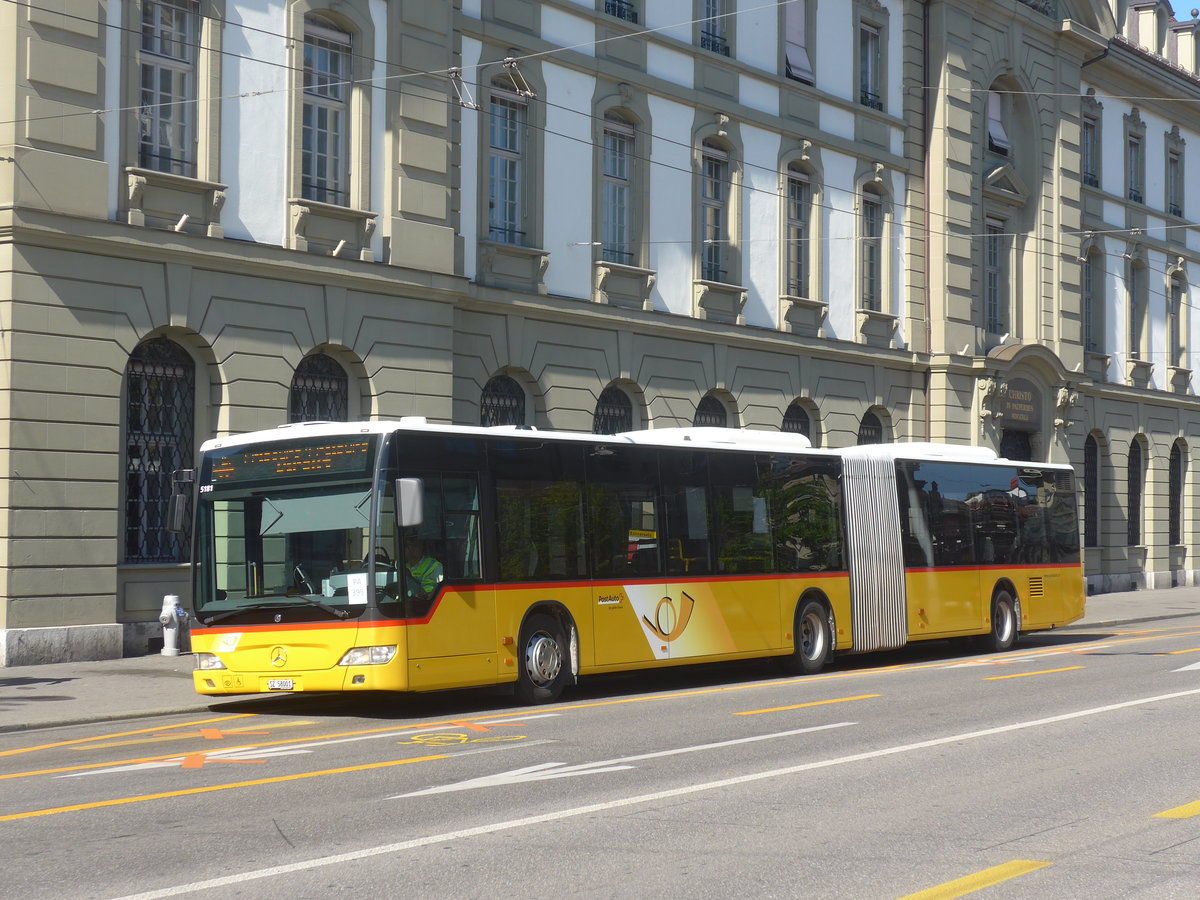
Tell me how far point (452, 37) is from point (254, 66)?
3.76 m

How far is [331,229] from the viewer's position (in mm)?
22609

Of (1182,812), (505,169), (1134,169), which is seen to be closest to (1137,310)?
(1134,169)

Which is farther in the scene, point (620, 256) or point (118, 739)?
point (620, 256)

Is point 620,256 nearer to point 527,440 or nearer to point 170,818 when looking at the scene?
point 527,440

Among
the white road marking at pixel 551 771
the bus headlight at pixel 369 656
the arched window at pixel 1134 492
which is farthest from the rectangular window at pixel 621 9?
the arched window at pixel 1134 492

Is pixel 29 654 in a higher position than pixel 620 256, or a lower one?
lower

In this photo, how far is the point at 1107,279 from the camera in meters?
43.3

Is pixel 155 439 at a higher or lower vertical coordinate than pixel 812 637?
higher

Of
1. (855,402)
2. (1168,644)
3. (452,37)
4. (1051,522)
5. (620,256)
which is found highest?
(452,37)

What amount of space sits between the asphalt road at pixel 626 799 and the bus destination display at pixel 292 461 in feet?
7.52

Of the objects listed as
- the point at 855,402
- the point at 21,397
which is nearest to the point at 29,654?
the point at 21,397

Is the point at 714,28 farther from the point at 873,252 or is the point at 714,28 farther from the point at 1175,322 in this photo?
the point at 1175,322

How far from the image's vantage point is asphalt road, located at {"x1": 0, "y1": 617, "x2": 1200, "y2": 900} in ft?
24.1

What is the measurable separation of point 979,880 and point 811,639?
1329 centimetres
